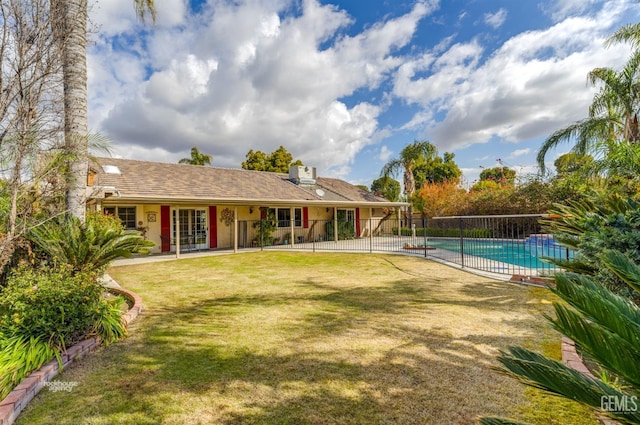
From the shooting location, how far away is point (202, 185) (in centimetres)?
1725

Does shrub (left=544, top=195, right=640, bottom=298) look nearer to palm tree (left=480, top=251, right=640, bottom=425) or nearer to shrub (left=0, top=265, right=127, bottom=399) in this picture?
palm tree (left=480, top=251, right=640, bottom=425)

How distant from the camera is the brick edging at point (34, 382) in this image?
2713 millimetres

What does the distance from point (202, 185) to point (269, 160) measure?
58.2 feet

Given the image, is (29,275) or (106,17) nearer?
(29,275)

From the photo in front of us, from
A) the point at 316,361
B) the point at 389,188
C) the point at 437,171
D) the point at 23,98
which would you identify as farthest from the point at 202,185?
the point at 437,171

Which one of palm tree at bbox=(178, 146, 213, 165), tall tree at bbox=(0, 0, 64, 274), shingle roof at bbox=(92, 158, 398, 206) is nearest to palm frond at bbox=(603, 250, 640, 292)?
tall tree at bbox=(0, 0, 64, 274)

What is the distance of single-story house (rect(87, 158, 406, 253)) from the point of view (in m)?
14.2

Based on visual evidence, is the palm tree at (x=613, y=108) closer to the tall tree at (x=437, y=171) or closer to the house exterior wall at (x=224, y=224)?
the house exterior wall at (x=224, y=224)

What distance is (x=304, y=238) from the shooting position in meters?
21.2

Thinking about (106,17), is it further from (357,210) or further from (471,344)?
(357,210)

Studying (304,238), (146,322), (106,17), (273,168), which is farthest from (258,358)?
(273,168)

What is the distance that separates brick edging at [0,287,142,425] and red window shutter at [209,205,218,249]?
13390 mm

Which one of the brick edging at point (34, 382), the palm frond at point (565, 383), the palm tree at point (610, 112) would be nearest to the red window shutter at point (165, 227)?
the brick edging at point (34, 382)

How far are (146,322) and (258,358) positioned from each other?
2.57m
